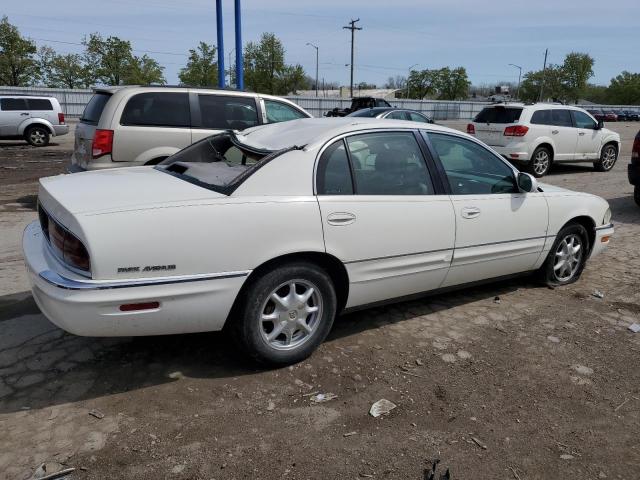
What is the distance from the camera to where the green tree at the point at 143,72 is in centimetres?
5862

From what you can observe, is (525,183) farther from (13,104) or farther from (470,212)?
(13,104)

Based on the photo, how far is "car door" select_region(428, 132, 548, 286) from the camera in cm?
420

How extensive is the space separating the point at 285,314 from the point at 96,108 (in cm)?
549

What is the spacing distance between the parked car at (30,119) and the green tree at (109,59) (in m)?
44.1

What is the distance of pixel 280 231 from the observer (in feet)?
10.7

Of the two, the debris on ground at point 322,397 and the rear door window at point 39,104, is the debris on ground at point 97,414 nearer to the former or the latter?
the debris on ground at point 322,397

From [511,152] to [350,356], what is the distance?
9813mm

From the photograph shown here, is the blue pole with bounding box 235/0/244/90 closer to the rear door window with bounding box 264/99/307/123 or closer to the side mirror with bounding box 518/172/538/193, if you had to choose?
the rear door window with bounding box 264/99/307/123

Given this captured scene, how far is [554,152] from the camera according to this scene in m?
12.7

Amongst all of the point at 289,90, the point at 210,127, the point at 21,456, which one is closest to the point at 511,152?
the point at 210,127

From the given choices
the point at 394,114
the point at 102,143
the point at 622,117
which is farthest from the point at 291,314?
the point at 622,117

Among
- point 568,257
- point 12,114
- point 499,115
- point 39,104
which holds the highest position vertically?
point 39,104

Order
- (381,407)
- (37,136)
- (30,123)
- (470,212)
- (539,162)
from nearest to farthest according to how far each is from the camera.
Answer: (381,407) → (470,212) → (539,162) → (30,123) → (37,136)

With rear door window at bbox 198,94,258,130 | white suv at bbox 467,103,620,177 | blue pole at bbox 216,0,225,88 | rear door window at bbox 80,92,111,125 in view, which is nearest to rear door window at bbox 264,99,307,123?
rear door window at bbox 198,94,258,130
